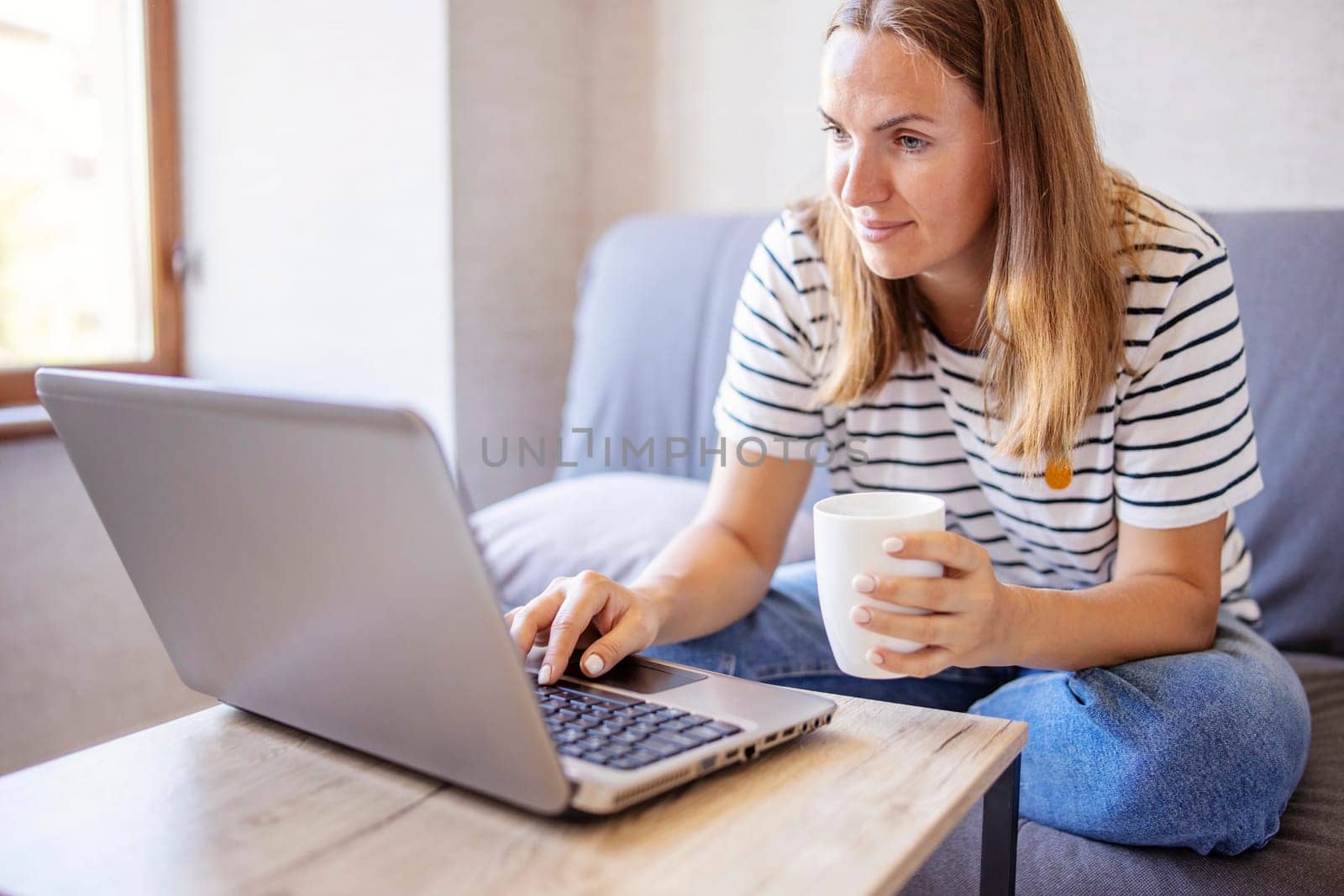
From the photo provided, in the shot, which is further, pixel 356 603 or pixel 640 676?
pixel 640 676

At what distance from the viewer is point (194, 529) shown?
613 millimetres

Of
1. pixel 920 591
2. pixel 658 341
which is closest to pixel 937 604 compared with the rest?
pixel 920 591

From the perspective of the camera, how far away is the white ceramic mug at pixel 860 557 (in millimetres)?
675

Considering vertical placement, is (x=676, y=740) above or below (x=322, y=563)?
below

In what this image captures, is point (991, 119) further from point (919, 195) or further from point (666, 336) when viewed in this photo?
point (666, 336)

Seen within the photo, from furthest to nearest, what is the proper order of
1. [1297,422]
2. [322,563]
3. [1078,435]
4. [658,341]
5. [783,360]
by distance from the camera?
[658,341] < [1297,422] < [783,360] < [1078,435] < [322,563]

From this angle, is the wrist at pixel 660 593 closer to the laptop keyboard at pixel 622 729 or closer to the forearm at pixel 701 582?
the forearm at pixel 701 582

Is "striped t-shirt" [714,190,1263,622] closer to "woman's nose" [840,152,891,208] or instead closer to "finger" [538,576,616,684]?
"woman's nose" [840,152,891,208]

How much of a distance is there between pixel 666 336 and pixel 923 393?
750mm

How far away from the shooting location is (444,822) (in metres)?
0.57

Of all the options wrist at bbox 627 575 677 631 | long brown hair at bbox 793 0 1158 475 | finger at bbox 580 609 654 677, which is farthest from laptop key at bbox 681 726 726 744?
long brown hair at bbox 793 0 1158 475

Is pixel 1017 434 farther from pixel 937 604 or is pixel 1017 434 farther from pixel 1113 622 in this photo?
pixel 937 604

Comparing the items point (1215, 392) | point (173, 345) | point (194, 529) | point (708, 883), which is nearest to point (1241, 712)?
point (1215, 392)

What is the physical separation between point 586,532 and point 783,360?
0.48 m
